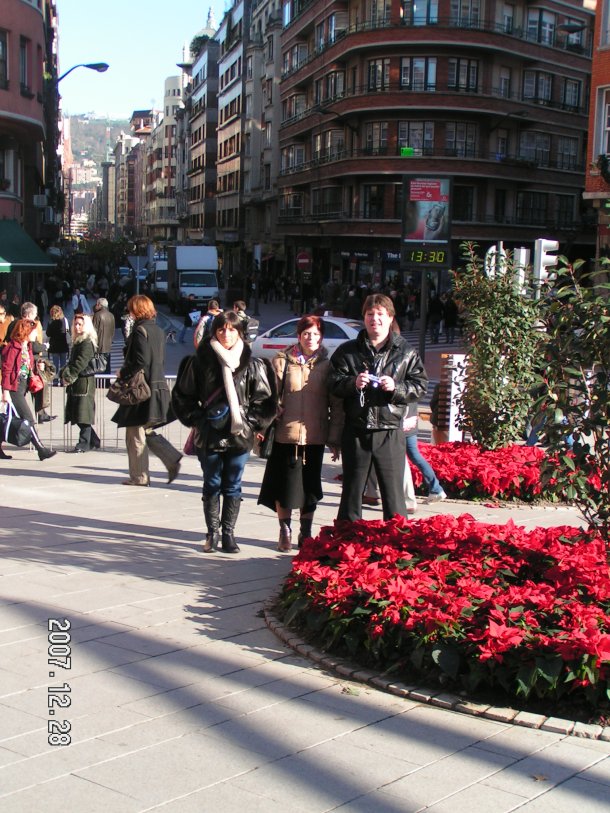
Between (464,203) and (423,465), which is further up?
(464,203)

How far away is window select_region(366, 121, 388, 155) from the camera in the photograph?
181 ft

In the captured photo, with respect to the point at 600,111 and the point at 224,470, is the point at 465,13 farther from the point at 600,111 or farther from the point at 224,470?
the point at 224,470

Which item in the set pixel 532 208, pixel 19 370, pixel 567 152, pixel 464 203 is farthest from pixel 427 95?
pixel 19 370

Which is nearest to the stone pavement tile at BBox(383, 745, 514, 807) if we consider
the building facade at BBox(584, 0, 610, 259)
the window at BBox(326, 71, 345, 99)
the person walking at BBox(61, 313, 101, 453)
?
the person walking at BBox(61, 313, 101, 453)

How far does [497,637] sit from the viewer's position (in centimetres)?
502

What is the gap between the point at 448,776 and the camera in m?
4.26

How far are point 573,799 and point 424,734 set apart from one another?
0.82 metres

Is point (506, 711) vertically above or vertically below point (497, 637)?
below

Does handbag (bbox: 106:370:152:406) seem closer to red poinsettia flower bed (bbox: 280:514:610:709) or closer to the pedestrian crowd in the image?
the pedestrian crowd

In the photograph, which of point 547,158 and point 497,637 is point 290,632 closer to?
point 497,637

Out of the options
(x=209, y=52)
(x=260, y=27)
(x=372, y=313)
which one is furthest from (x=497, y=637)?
Result: (x=209, y=52)

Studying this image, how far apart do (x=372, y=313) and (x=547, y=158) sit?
54638 millimetres

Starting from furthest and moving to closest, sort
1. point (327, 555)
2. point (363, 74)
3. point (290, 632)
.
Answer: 1. point (363, 74)
2. point (327, 555)
3. point (290, 632)

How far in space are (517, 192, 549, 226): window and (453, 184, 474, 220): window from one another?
3.68 metres
